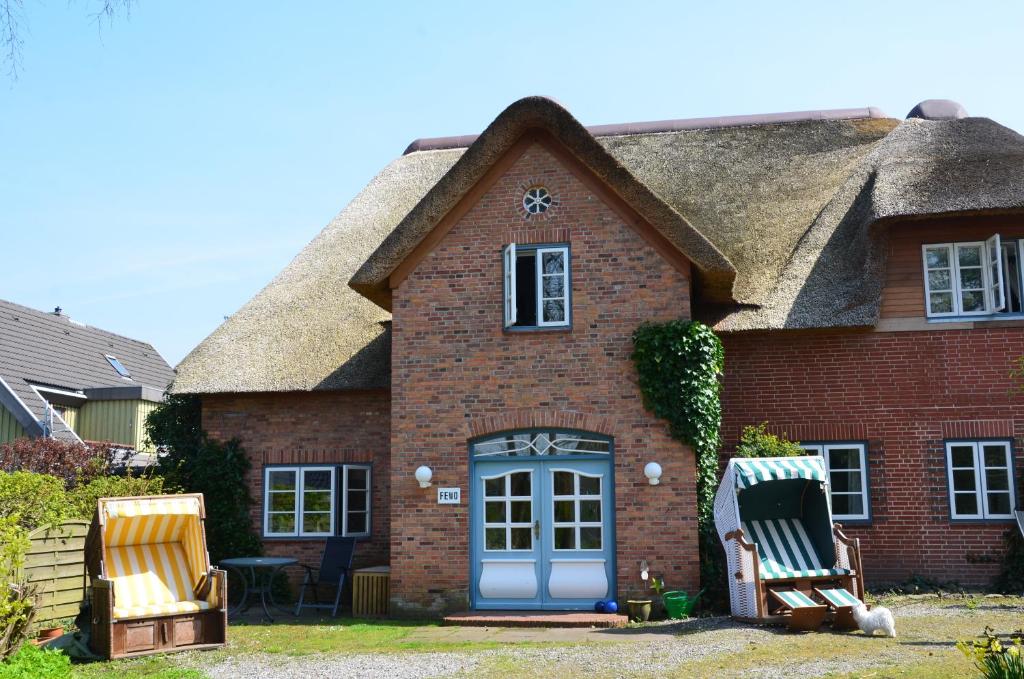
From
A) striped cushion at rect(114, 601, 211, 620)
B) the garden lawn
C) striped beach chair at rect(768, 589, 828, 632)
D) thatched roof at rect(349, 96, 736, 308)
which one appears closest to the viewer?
the garden lawn

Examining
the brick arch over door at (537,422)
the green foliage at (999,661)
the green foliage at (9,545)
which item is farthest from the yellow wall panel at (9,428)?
the green foliage at (999,661)

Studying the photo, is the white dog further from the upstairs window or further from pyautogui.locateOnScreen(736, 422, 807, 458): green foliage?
the upstairs window

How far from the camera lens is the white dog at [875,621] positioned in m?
10.7

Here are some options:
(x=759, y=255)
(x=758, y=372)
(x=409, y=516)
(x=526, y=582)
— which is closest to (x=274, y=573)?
(x=409, y=516)

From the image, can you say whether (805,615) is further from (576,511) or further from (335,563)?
(335,563)

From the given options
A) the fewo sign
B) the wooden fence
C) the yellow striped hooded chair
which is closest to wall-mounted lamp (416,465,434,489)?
the fewo sign

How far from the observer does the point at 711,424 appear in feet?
44.4

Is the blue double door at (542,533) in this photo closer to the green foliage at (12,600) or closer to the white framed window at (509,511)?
the white framed window at (509,511)

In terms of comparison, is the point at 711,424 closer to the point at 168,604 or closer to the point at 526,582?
the point at 526,582

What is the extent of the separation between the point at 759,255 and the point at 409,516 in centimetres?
699

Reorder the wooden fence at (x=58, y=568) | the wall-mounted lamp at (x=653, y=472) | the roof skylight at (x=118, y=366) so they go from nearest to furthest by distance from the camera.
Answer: the wooden fence at (x=58, y=568) < the wall-mounted lamp at (x=653, y=472) < the roof skylight at (x=118, y=366)

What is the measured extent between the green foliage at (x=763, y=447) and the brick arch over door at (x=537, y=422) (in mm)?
1995

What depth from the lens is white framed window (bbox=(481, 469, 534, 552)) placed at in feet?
44.9

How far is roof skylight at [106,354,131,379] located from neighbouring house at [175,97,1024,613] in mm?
13271
